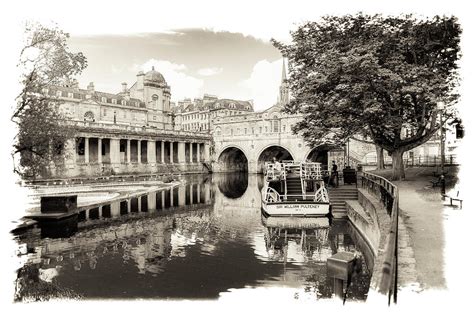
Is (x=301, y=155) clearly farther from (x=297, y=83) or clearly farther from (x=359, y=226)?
(x=359, y=226)

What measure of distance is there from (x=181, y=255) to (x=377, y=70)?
13.8 m

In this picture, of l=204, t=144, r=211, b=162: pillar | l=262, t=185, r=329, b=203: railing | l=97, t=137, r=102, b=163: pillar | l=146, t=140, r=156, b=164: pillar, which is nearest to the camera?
l=262, t=185, r=329, b=203: railing

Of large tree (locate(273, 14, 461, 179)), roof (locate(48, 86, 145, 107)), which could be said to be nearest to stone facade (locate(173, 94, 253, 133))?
roof (locate(48, 86, 145, 107))

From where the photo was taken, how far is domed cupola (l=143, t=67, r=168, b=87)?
72250 mm

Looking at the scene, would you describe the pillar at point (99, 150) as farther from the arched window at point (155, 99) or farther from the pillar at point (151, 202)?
the arched window at point (155, 99)

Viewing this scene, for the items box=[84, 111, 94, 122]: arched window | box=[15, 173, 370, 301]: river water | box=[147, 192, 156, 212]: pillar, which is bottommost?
box=[15, 173, 370, 301]: river water

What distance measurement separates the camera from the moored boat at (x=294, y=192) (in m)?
21.8

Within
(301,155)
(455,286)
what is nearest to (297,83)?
(455,286)

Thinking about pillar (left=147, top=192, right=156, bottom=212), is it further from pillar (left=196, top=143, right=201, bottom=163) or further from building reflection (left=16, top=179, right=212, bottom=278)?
pillar (left=196, top=143, right=201, bottom=163)

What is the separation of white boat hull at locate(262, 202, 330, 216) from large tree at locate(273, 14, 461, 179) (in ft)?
17.3

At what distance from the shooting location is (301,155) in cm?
6300

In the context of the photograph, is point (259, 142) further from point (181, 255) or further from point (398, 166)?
point (181, 255)

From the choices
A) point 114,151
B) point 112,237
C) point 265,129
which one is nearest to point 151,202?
point 112,237

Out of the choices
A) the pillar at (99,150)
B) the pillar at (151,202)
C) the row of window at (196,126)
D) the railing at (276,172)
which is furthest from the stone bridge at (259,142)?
the railing at (276,172)
